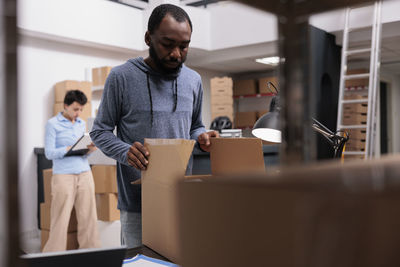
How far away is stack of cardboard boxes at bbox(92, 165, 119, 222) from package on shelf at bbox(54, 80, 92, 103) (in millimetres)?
1221

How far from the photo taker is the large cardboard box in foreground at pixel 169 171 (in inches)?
36.1

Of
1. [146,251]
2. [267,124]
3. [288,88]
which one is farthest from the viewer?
[267,124]

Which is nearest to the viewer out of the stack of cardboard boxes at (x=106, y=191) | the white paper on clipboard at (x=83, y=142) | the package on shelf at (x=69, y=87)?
the white paper on clipboard at (x=83, y=142)

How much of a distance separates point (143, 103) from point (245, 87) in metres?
6.49

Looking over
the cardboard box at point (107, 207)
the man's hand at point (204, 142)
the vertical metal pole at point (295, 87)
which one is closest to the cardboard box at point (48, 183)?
the cardboard box at point (107, 207)

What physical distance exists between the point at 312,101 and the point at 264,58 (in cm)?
642

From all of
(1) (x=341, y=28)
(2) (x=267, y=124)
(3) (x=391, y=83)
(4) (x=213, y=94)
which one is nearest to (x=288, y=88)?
(2) (x=267, y=124)

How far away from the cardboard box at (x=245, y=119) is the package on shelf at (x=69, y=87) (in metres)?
3.34

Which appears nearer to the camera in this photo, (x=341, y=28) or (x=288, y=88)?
(x=288, y=88)

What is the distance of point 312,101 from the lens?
0.43 metres

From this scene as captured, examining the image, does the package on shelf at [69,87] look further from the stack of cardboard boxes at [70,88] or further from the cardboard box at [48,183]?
the cardboard box at [48,183]

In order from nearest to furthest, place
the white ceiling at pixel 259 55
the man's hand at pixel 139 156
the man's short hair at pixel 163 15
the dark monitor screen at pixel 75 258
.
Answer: the dark monitor screen at pixel 75 258 → the man's hand at pixel 139 156 → the man's short hair at pixel 163 15 → the white ceiling at pixel 259 55

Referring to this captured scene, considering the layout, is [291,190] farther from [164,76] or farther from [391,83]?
[391,83]

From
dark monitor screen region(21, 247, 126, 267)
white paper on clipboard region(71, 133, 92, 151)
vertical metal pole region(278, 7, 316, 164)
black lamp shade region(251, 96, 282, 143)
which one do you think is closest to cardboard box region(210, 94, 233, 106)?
white paper on clipboard region(71, 133, 92, 151)
